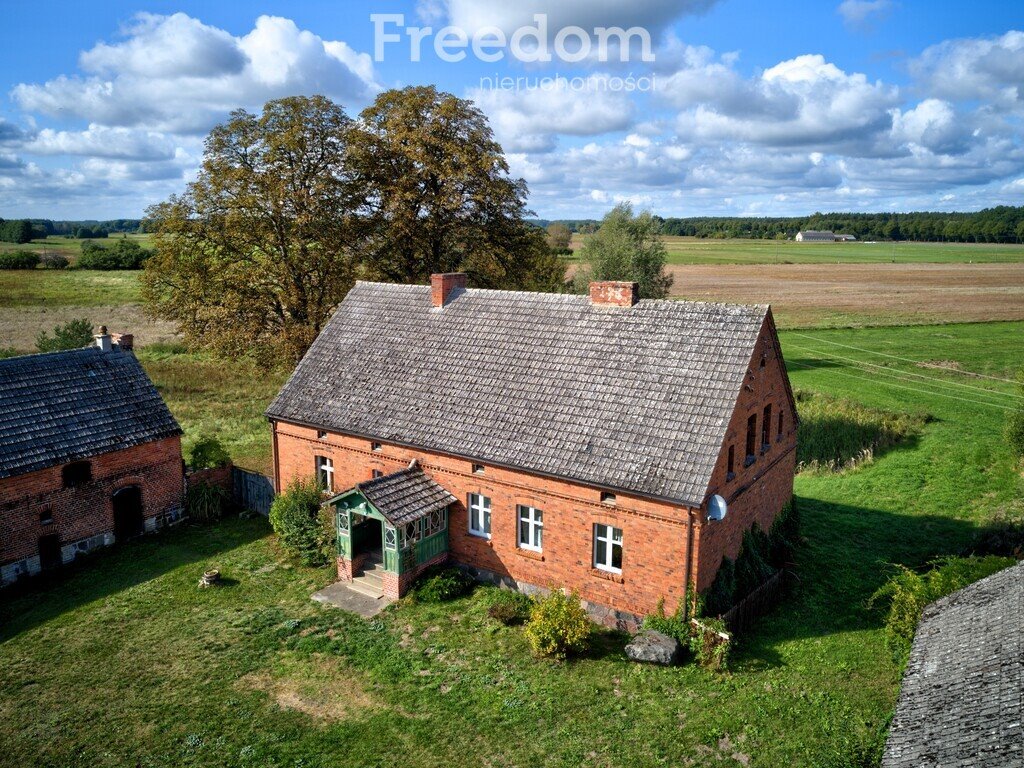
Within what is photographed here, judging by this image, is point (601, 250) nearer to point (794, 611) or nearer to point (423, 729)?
point (794, 611)

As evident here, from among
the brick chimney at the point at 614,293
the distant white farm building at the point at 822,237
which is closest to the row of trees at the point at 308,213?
the brick chimney at the point at 614,293

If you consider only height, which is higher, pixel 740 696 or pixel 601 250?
pixel 601 250

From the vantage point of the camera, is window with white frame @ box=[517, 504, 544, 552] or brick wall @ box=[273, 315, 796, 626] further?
window with white frame @ box=[517, 504, 544, 552]

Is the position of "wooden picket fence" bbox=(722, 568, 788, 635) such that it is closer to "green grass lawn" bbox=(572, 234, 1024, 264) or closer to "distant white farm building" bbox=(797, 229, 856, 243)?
"green grass lawn" bbox=(572, 234, 1024, 264)

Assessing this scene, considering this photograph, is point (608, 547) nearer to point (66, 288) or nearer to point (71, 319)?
point (71, 319)

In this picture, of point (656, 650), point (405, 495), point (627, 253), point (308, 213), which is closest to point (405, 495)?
point (405, 495)

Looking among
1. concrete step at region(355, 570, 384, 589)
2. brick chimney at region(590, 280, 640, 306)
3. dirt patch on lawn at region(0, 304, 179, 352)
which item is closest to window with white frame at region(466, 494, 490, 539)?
concrete step at region(355, 570, 384, 589)

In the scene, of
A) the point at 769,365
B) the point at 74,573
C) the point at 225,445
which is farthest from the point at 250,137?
the point at 769,365
